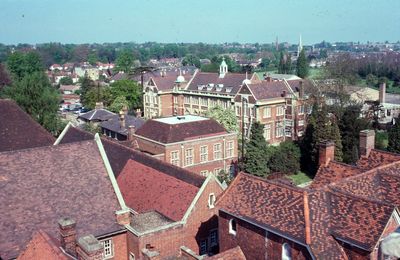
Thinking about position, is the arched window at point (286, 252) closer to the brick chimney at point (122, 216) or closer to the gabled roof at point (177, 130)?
the brick chimney at point (122, 216)

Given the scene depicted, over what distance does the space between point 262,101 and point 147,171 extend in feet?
119

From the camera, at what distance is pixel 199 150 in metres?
48.2

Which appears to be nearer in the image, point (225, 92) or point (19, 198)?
point (19, 198)

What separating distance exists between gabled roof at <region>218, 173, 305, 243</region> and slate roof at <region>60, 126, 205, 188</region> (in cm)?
581

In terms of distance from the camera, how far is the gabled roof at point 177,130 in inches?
1837

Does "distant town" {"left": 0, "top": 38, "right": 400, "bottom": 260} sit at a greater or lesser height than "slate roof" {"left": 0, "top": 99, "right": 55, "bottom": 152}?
lesser

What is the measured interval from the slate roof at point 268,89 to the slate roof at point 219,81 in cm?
462

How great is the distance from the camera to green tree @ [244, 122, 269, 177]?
47.4 metres

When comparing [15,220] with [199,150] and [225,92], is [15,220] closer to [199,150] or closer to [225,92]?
[199,150]

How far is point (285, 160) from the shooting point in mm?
52375

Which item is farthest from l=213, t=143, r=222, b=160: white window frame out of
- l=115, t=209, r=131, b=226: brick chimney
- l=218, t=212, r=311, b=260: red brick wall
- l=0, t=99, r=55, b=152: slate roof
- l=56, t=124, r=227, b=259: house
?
l=218, t=212, r=311, b=260: red brick wall

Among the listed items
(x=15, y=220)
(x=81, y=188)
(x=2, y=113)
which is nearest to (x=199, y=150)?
(x=2, y=113)

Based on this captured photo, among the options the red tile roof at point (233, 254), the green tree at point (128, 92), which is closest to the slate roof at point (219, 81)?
the green tree at point (128, 92)

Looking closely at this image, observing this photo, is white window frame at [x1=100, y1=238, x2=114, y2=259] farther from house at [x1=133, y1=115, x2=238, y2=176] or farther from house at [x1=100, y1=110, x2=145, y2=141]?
house at [x1=100, y1=110, x2=145, y2=141]
